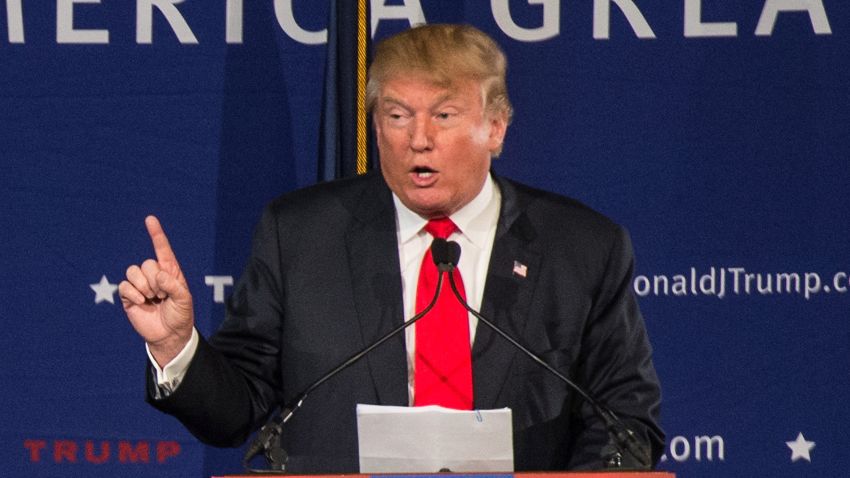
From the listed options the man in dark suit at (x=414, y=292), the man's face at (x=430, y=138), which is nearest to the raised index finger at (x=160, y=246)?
the man in dark suit at (x=414, y=292)

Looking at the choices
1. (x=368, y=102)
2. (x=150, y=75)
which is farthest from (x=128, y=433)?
(x=368, y=102)

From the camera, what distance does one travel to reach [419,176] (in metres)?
2.38

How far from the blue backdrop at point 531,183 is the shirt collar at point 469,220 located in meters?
0.72

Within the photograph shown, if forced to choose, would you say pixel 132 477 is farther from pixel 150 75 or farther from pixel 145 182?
pixel 150 75

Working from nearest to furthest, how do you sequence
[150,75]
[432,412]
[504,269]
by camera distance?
[432,412] → [504,269] → [150,75]

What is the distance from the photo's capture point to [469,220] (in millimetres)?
2480

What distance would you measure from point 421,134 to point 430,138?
2 cm

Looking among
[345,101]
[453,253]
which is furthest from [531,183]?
[453,253]

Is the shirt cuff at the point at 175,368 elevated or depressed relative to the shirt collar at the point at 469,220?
depressed

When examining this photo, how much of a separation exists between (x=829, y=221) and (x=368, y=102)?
51.9 inches

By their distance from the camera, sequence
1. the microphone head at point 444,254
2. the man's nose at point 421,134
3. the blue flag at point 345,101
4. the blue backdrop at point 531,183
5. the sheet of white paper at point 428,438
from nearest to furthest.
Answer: the sheet of white paper at point 428,438 → the microphone head at point 444,254 → the man's nose at point 421,134 → the blue flag at point 345,101 → the blue backdrop at point 531,183

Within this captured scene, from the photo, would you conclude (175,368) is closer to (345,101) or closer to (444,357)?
(444,357)

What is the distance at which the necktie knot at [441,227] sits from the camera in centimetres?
245

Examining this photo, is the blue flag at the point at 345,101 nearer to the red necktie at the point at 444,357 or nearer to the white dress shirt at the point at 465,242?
the white dress shirt at the point at 465,242
